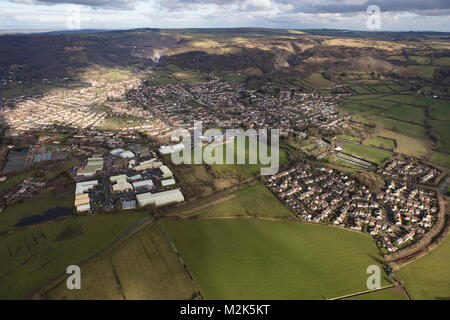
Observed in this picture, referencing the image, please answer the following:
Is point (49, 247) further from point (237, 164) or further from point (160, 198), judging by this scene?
point (237, 164)

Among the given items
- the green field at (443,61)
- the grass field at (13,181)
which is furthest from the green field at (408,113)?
the grass field at (13,181)

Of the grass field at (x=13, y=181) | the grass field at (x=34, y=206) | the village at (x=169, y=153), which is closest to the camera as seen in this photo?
the grass field at (x=34, y=206)

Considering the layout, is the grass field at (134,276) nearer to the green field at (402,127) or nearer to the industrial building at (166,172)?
the industrial building at (166,172)

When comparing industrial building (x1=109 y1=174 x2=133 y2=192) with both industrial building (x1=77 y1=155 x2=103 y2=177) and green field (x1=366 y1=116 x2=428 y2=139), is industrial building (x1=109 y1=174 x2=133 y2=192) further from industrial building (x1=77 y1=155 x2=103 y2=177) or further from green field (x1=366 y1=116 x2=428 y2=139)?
green field (x1=366 y1=116 x2=428 y2=139)

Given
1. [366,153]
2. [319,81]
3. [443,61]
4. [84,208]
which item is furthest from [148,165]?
[443,61]

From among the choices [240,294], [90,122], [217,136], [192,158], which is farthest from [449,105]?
[90,122]
